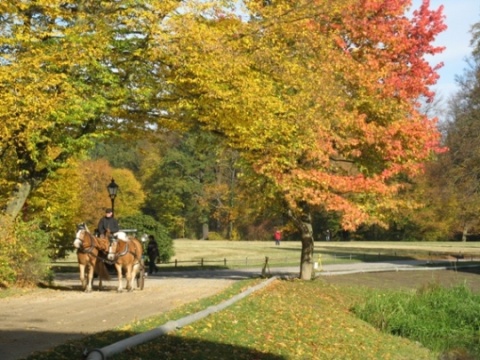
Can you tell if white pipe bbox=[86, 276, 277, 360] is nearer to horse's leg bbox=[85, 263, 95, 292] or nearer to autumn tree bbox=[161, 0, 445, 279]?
horse's leg bbox=[85, 263, 95, 292]

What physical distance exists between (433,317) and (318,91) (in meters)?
7.57

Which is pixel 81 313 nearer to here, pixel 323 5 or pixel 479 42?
pixel 323 5

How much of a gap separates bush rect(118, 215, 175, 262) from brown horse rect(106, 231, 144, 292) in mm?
18698

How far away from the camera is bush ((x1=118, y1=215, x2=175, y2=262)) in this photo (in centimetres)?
4044

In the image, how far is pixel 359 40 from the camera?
81.4 ft

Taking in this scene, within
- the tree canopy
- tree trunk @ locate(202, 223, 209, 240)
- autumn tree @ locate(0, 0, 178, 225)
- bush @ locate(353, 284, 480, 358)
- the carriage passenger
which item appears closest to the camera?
autumn tree @ locate(0, 0, 178, 225)

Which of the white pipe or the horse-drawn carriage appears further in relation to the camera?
the horse-drawn carriage

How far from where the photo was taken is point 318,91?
2292cm

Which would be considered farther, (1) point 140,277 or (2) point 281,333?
(1) point 140,277

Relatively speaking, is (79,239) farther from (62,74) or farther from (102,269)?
(62,74)

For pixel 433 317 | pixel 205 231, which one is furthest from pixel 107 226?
pixel 205 231

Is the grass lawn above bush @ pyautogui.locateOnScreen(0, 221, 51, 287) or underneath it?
underneath

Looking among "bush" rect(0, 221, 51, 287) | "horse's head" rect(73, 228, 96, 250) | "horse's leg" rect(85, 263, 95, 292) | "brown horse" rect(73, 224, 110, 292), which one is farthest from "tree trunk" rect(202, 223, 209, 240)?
"horse's head" rect(73, 228, 96, 250)

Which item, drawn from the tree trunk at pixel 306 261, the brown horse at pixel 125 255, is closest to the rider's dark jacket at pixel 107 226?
the brown horse at pixel 125 255
